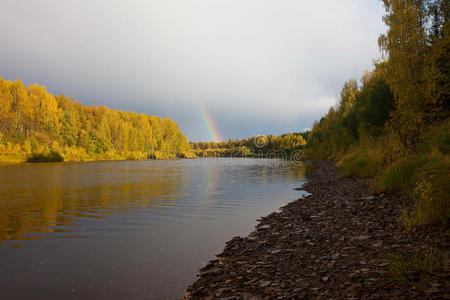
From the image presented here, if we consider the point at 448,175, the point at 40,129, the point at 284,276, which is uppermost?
the point at 40,129

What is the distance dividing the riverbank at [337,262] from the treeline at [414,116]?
962 mm

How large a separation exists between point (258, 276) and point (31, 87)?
102995 mm

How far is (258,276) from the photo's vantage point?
561 centimetres

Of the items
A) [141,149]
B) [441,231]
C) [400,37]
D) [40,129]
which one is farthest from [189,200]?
[141,149]

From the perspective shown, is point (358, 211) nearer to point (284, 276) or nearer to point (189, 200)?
point (284, 276)

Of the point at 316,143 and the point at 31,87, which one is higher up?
the point at 31,87

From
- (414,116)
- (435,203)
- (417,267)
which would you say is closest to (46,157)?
(414,116)

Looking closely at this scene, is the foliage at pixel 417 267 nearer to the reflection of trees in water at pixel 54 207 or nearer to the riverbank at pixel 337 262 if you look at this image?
the riverbank at pixel 337 262

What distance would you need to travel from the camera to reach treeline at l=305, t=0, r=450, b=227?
6.85m

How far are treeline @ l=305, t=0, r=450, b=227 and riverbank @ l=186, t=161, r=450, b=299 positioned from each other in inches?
37.9

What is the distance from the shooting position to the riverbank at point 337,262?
4.11 m

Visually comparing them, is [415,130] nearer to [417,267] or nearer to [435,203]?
[435,203]

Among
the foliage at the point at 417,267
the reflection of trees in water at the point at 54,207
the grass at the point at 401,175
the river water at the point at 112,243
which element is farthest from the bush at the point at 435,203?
the reflection of trees in water at the point at 54,207

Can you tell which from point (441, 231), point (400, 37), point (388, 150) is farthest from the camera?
point (400, 37)
